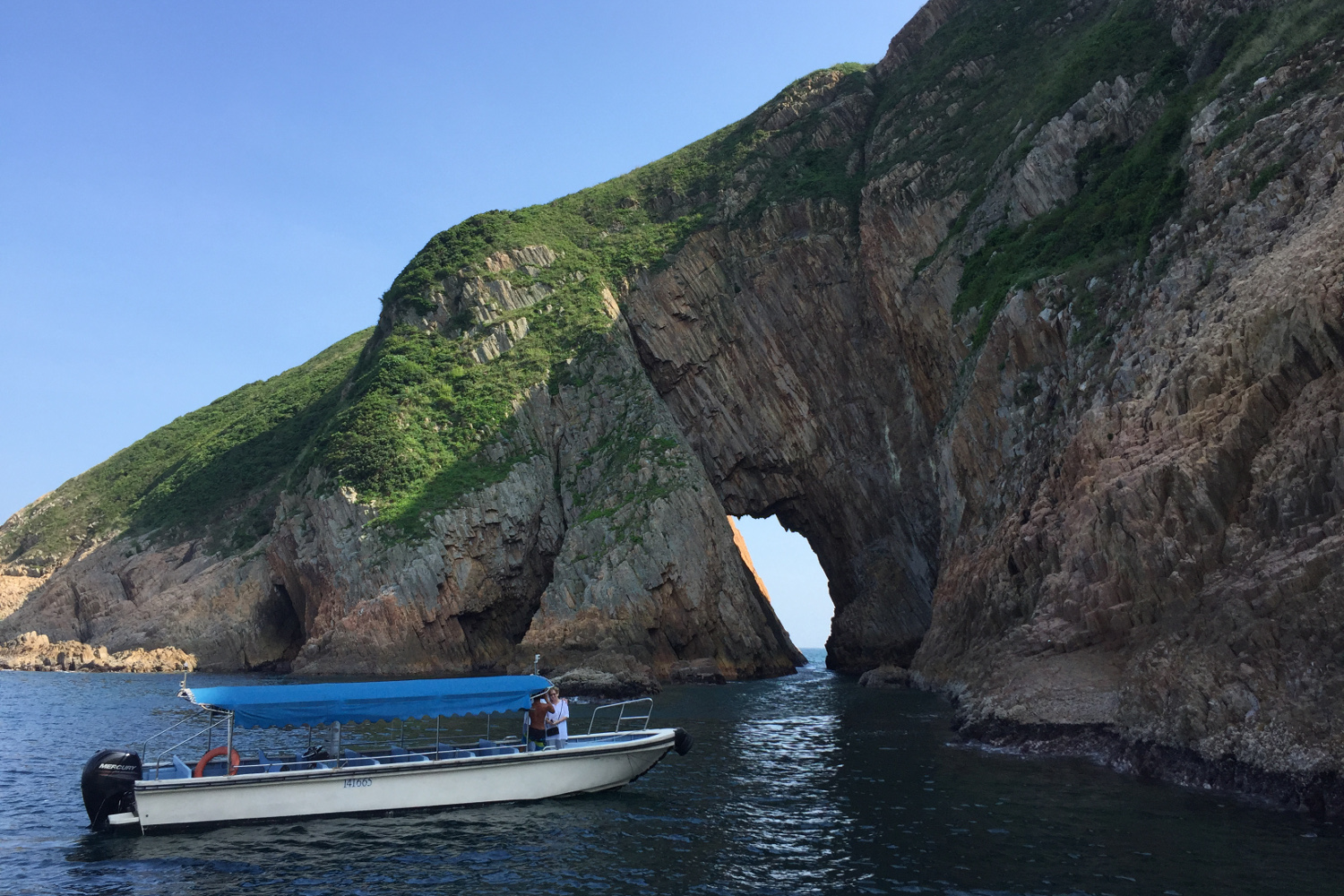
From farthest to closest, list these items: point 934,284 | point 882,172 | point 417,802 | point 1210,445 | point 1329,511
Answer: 1. point 882,172
2. point 934,284
3. point 1210,445
4. point 417,802
5. point 1329,511

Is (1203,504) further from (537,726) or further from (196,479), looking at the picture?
(196,479)

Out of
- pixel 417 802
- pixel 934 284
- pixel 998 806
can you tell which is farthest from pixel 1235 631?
pixel 934 284

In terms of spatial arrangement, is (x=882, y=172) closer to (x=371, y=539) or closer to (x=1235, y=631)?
(x=371, y=539)

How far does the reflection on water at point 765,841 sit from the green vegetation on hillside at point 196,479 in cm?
5949

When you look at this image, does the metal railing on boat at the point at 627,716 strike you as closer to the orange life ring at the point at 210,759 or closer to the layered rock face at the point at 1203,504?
the orange life ring at the point at 210,759

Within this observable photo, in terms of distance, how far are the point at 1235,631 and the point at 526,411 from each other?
55.5 metres

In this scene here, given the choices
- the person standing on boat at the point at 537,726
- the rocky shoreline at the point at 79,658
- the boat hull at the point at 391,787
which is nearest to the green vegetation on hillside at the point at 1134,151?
the boat hull at the point at 391,787

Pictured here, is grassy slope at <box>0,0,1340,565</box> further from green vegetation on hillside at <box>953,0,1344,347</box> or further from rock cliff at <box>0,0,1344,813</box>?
rock cliff at <box>0,0,1344,813</box>

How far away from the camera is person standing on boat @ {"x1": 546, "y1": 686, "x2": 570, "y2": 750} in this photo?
71.8 ft

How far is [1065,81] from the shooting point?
47.1 m

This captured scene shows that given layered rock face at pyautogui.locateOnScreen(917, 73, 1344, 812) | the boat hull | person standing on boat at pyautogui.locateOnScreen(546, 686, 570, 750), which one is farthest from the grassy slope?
the boat hull

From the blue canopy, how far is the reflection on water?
239 centimetres

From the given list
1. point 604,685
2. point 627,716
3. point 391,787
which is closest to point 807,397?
point 604,685

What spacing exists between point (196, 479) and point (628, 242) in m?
48.6
